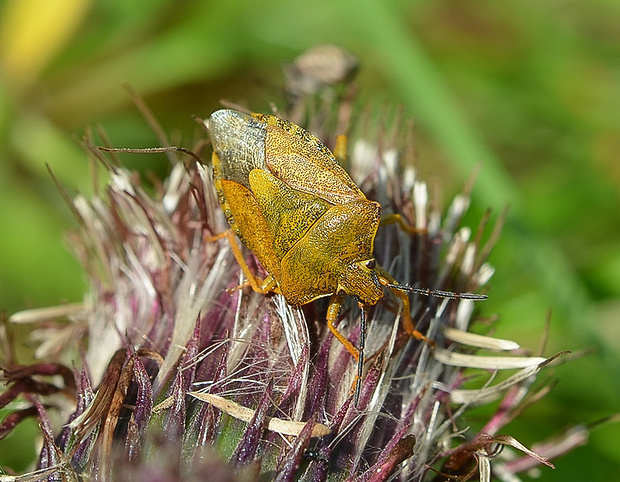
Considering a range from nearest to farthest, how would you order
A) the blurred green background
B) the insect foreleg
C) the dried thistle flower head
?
1. the dried thistle flower head
2. the insect foreleg
3. the blurred green background

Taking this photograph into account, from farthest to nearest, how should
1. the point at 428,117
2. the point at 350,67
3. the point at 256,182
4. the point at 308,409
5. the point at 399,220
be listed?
1. the point at 428,117
2. the point at 350,67
3. the point at 399,220
4. the point at 256,182
5. the point at 308,409

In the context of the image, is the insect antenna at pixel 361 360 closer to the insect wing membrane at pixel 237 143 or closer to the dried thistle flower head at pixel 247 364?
the dried thistle flower head at pixel 247 364

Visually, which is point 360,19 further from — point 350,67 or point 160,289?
point 160,289

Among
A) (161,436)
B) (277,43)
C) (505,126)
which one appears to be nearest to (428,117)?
(505,126)

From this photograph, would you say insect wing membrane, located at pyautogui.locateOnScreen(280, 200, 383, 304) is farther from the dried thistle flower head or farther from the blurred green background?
the blurred green background

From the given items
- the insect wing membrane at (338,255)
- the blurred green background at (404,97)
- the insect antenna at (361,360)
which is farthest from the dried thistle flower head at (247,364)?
the blurred green background at (404,97)

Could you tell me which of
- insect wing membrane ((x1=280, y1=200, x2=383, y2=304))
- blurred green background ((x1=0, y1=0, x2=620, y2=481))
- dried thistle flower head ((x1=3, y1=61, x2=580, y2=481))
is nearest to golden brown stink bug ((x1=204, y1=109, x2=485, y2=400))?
insect wing membrane ((x1=280, y1=200, x2=383, y2=304))

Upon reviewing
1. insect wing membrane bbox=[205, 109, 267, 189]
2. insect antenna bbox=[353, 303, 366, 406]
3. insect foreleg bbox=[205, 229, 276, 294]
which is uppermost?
insect wing membrane bbox=[205, 109, 267, 189]
